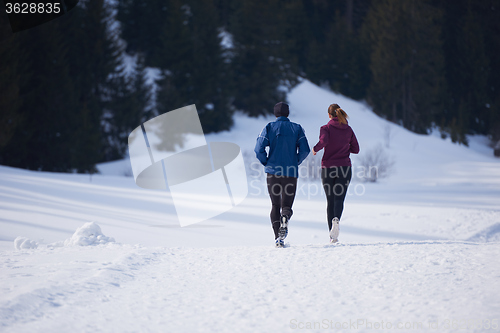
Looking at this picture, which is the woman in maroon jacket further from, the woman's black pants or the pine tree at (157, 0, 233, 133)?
the pine tree at (157, 0, 233, 133)

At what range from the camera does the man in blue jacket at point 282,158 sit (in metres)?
5.09

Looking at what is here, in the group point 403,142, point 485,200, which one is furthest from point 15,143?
point 403,142

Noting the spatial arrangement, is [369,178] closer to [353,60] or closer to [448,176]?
[448,176]

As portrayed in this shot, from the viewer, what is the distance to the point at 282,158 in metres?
5.08

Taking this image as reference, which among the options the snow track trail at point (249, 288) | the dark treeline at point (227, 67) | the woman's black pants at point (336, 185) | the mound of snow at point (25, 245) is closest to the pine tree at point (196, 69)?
the dark treeline at point (227, 67)

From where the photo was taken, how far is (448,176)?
18.5 m

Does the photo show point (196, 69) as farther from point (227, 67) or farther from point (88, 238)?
point (88, 238)

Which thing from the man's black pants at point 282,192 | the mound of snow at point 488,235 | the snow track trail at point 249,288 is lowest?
the snow track trail at point 249,288

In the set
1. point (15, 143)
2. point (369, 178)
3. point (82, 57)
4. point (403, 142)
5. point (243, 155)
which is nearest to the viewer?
point (369, 178)

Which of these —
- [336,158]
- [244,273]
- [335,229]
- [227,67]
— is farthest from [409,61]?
[244,273]

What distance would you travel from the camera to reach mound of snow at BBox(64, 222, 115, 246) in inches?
232

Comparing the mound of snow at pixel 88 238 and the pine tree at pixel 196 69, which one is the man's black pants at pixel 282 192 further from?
the pine tree at pixel 196 69

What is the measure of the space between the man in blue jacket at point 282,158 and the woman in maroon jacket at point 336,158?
0.29 meters

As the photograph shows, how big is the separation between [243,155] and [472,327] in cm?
1737
